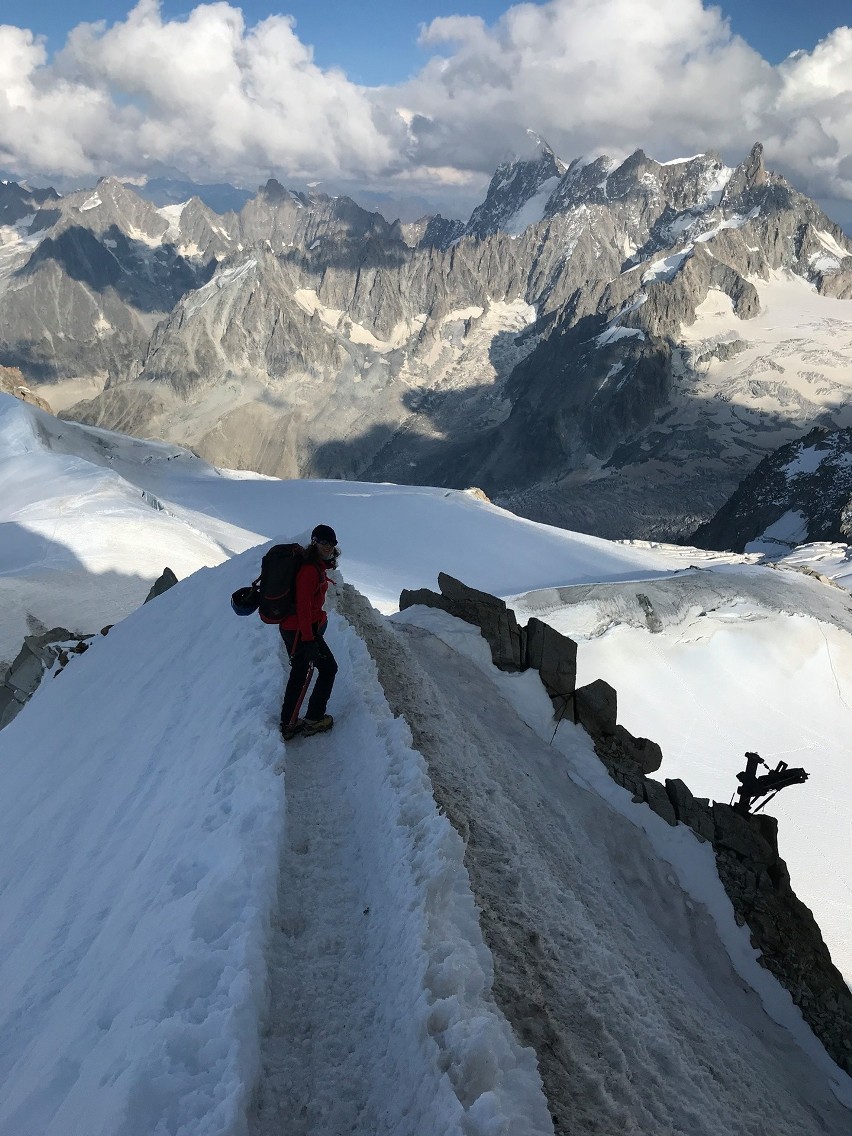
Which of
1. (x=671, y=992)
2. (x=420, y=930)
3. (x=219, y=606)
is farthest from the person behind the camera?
(x=219, y=606)

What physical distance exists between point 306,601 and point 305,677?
0.81m

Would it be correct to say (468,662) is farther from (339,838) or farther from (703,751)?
(703,751)

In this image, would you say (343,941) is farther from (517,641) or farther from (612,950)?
(517,641)

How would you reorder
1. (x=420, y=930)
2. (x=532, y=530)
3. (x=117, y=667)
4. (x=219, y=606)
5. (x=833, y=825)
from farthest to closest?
1. (x=532, y=530)
2. (x=833, y=825)
3. (x=117, y=667)
4. (x=219, y=606)
5. (x=420, y=930)

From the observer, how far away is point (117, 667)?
42.2 feet

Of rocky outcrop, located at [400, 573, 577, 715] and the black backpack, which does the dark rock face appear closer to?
rocky outcrop, located at [400, 573, 577, 715]

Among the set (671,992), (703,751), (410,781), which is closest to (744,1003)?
(671,992)

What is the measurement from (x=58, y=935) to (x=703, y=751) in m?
21.4

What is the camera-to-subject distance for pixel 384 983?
16.4 ft

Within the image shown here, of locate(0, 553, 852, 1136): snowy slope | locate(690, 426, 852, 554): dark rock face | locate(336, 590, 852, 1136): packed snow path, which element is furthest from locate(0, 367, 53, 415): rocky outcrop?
locate(690, 426, 852, 554): dark rock face

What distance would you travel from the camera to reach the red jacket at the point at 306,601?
315 inches

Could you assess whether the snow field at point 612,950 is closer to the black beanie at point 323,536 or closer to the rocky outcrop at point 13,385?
the black beanie at point 323,536

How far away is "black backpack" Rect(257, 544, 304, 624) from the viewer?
7812mm

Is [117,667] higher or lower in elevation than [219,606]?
lower
